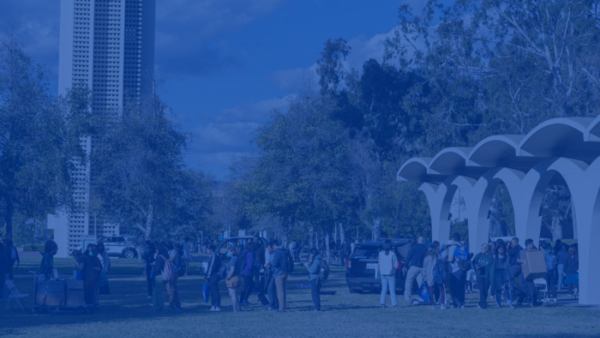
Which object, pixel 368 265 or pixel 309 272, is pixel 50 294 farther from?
pixel 368 265

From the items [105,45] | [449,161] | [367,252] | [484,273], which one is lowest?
[484,273]

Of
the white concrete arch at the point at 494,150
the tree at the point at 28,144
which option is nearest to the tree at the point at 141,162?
the tree at the point at 28,144

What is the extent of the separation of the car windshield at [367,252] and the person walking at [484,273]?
397 centimetres

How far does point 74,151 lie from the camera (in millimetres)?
36219

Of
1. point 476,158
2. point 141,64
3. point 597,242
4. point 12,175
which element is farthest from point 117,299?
point 141,64

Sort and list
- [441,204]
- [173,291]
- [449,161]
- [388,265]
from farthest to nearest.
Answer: [441,204] < [449,161] < [388,265] < [173,291]

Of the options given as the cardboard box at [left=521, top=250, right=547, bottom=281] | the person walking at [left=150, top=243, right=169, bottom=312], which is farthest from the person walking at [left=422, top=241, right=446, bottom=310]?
the person walking at [left=150, top=243, right=169, bottom=312]

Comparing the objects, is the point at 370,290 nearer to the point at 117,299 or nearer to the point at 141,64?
the point at 117,299

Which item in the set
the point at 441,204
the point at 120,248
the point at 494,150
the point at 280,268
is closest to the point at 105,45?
the point at 120,248

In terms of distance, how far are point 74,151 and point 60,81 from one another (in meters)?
24.9

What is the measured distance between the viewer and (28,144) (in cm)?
3145

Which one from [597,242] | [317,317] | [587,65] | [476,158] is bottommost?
[317,317]

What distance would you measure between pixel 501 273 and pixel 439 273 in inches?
62.2

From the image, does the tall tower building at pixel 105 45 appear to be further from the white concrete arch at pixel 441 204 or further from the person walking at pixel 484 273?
the person walking at pixel 484 273
